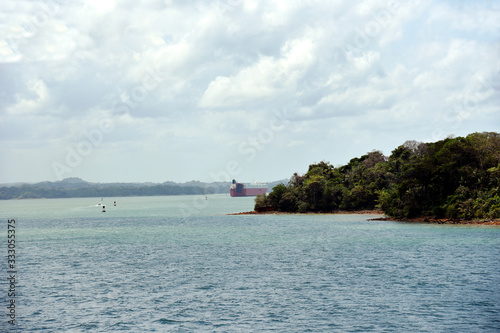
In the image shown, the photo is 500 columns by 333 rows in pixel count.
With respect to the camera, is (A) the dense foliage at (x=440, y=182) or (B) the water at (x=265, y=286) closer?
(B) the water at (x=265, y=286)

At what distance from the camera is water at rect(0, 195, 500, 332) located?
3067 cm

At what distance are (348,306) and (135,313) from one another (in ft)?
47.5

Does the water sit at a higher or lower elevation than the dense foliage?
lower

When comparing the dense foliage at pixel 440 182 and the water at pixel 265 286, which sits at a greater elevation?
the dense foliage at pixel 440 182

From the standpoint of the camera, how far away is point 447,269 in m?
46.7

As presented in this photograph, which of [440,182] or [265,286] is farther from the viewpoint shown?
[440,182]

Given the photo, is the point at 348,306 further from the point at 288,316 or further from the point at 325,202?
the point at 325,202

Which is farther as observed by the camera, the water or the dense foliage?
the dense foliage

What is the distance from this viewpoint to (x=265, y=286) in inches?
1620

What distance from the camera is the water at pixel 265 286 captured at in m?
30.7

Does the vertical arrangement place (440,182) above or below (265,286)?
above

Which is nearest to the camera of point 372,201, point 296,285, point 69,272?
point 296,285

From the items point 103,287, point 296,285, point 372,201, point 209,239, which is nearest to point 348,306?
point 296,285

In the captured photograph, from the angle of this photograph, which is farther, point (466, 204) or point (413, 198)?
point (413, 198)
